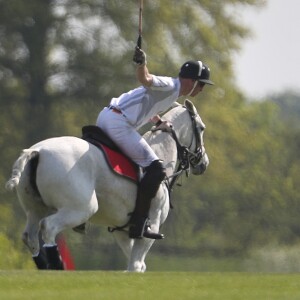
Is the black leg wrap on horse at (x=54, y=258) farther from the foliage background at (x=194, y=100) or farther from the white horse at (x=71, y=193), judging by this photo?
the foliage background at (x=194, y=100)

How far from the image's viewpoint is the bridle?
16516mm

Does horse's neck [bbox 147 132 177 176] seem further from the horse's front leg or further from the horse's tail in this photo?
the horse's tail

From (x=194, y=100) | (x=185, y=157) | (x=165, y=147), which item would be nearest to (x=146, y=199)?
(x=165, y=147)

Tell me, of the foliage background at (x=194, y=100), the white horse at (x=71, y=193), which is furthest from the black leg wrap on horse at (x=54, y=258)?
the foliage background at (x=194, y=100)

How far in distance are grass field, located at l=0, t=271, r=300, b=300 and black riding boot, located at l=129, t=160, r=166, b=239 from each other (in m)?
2.51

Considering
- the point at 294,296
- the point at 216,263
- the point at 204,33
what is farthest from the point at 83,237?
the point at 294,296

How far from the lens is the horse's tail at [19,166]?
14.4 m

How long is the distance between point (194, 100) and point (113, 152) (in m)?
20.9

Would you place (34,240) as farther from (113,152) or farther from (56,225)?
(113,152)

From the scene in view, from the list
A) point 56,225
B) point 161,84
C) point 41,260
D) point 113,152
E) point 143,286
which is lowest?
point 41,260

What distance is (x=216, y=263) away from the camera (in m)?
35.5

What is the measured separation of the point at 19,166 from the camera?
47.7 ft

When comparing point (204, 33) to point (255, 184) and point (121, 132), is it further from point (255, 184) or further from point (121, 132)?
point (121, 132)

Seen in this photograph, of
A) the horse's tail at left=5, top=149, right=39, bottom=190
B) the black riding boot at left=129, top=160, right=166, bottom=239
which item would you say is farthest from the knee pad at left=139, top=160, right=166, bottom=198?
the horse's tail at left=5, top=149, right=39, bottom=190
